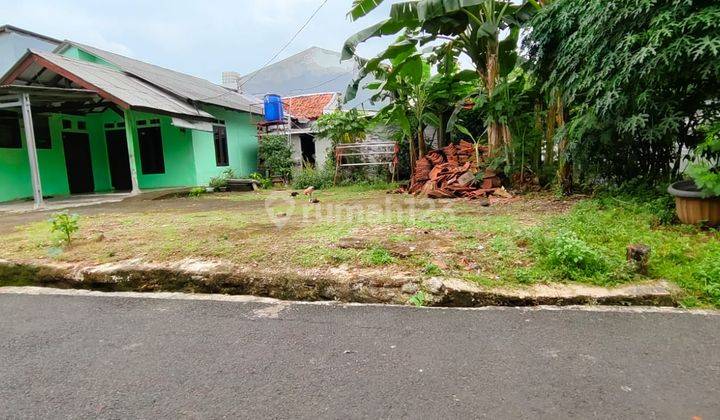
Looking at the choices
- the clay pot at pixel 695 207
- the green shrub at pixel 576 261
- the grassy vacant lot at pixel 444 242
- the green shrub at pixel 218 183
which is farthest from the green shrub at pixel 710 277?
the green shrub at pixel 218 183

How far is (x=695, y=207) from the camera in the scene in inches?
147

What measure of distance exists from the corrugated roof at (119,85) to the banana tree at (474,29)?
5.47 m

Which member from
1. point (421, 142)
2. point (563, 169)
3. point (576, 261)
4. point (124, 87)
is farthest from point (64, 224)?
point (421, 142)

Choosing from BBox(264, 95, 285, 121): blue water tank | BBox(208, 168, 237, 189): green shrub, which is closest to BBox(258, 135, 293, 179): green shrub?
BBox(264, 95, 285, 121): blue water tank

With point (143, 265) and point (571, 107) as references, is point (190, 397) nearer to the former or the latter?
point (143, 265)

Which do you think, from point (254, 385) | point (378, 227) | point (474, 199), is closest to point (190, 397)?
point (254, 385)

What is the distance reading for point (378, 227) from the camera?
482 cm

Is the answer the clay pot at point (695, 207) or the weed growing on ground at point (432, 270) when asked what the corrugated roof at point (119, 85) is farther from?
the clay pot at point (695, 207)

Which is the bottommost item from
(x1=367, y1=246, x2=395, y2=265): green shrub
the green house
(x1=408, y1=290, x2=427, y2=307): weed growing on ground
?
(x1=408, y1=290, x2=427, y2=307): weed growing on ground

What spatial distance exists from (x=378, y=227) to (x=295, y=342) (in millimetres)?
2589

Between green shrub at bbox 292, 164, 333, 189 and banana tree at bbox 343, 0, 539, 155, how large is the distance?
4.87 metres

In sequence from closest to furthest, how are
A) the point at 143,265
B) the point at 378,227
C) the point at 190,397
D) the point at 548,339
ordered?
the point at 190,397, the point at 548,339, the point at 143,265, the point at 378,227

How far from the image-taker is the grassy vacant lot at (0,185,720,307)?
9.82 feet

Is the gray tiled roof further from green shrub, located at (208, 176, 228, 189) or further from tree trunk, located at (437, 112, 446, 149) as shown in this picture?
tree trunk, located at (437, 112, 446, 149)
